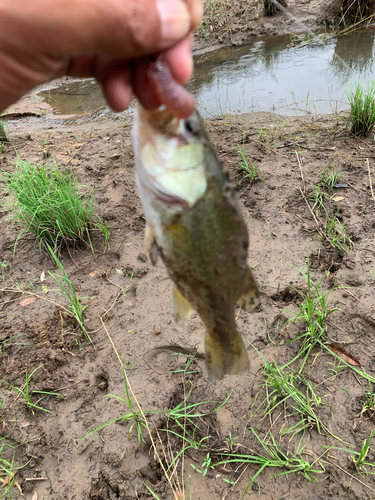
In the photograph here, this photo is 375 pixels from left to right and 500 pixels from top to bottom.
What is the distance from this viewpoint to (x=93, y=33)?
4.50 ft

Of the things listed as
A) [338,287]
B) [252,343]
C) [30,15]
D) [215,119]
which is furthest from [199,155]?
[215,119]

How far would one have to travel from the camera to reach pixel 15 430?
102 inches

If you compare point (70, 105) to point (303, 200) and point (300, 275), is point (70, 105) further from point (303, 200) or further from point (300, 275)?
point (300, 275)

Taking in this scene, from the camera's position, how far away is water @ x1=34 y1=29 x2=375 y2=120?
748 cm

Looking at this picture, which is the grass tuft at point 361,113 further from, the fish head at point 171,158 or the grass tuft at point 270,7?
the grass tuft at point 270,7

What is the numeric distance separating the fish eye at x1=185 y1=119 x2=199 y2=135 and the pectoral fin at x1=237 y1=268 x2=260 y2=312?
29.9 inches

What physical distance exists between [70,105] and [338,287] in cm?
921

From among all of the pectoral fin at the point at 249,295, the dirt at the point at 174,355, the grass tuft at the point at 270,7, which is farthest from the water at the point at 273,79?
the pectoral fin at the point at 249,295

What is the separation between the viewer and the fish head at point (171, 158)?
1.38 m

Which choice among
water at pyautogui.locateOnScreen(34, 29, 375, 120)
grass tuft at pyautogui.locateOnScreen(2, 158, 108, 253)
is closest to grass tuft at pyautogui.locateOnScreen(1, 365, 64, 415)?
grass tuft at pyautogui.locateOnScreen(2, 158, 108, 253)

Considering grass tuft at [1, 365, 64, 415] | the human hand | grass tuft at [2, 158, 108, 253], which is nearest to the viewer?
the human hand

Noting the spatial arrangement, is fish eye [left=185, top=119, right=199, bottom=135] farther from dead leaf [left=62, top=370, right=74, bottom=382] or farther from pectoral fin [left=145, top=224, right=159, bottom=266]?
dead leaf [left=62, top=370, right=74, bottom=382]

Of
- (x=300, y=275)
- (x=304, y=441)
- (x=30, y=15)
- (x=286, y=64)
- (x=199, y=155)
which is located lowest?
(x=304, y=441)

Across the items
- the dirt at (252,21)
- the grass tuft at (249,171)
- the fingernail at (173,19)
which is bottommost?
the grass tuft at (249,171)
